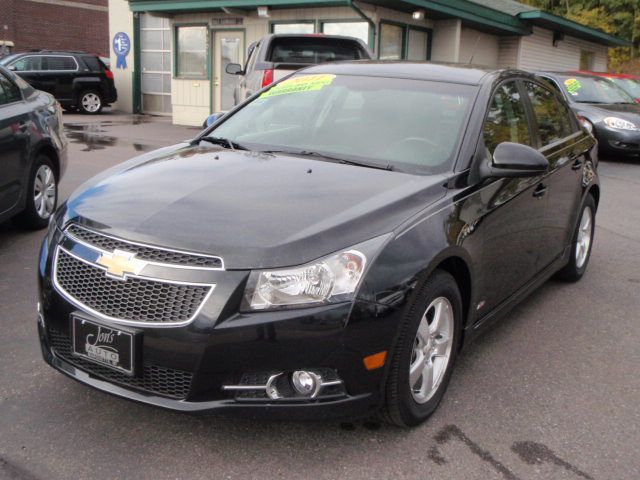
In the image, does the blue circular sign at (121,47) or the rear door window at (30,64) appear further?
the blue circular sign at (121,47)

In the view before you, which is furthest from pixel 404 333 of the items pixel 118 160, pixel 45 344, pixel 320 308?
pixel 118 160

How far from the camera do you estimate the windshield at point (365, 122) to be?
11.7 feet

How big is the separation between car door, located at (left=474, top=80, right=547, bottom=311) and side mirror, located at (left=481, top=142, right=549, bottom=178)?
7 centimetres

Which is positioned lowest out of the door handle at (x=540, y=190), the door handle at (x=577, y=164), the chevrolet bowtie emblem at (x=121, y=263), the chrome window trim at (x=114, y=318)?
the chrome window trim at (x=114, y=318)

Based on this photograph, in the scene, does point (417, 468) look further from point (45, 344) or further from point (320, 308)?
point (45, 344)

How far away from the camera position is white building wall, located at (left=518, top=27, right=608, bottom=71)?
19281 mm

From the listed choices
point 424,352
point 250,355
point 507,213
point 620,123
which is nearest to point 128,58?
point 620,123

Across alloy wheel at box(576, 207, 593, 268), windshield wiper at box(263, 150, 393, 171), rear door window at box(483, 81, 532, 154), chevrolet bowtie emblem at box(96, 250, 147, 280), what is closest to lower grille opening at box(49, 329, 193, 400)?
chevrolet bowtie emblem at box(96, 250, 147, 280)

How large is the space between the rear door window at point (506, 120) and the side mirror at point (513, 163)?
0.19 metres

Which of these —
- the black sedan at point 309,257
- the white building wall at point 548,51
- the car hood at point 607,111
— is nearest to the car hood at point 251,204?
the black sedan at point 309,257

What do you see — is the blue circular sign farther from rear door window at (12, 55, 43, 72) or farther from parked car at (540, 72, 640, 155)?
parked car at (540, 72, 640, 155)

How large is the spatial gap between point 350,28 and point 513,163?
12.2m

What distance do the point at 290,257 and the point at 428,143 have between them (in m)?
1.33

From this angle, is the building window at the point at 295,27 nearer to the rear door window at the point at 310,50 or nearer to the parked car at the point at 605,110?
the rear door window at the point at 310,50
